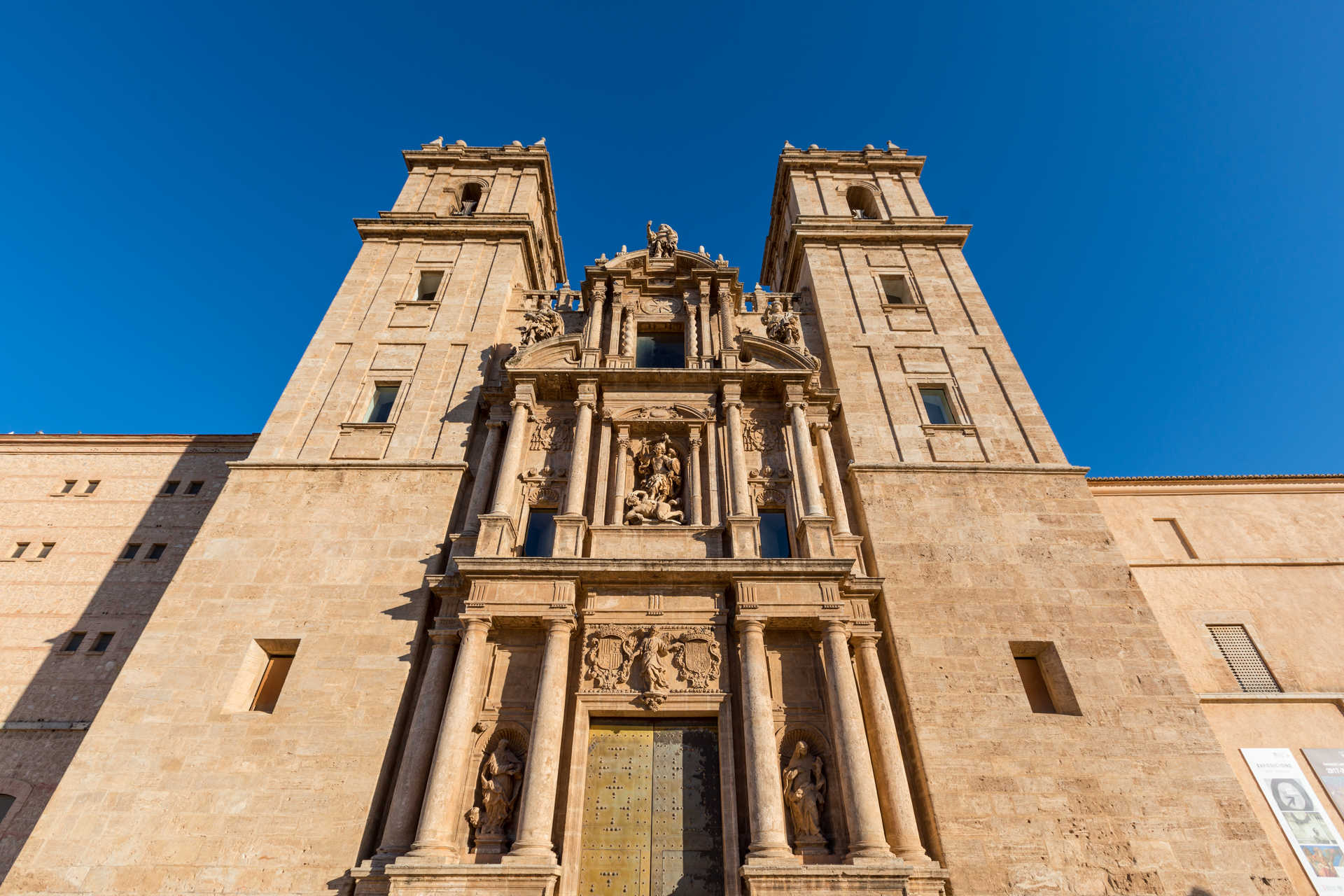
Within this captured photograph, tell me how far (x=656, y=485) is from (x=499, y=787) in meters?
7.06

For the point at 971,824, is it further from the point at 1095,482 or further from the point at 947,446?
the point at 1095,482

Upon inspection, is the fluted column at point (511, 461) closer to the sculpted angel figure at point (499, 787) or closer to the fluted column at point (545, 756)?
the fluted column at point (545, 756)

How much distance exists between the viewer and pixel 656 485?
1688 cm

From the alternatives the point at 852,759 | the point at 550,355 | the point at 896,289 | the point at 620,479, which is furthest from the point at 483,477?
the point at 896,289

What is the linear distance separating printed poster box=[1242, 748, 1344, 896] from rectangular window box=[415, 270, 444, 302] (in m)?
23.5

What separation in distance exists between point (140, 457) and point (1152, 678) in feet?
88.0

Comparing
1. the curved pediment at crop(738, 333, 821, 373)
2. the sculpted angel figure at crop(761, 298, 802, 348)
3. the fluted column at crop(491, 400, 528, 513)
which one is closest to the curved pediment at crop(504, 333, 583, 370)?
the fluted column at crop(491, 400, 528, 513)

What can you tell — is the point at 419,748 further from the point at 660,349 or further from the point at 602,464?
the point at 660,349

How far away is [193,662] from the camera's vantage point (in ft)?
45.8

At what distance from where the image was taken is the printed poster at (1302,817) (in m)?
13.6

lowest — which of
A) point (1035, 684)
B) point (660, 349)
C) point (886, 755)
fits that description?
point (886, 755)

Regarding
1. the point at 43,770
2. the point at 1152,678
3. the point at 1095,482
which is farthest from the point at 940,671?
the point at 43,770

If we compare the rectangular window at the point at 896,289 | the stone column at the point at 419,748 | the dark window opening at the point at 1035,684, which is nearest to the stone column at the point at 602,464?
the stone column at the point at 419,748

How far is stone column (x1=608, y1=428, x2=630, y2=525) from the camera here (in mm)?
16406
